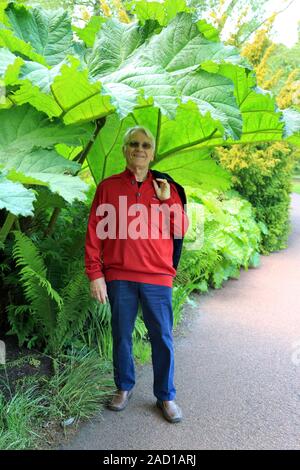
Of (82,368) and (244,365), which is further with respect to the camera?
(244,365)

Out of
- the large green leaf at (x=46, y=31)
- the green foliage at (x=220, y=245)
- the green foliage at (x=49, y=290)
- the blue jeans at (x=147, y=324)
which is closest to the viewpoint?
the large green leaf at (x=46, y=31)

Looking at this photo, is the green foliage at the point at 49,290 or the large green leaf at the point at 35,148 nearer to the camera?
the large green leaf at the point at 35,148

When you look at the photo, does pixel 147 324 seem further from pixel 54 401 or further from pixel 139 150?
pixel 139 150

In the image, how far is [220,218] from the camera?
5613 mm

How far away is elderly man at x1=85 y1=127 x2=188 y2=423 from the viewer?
8.29ft

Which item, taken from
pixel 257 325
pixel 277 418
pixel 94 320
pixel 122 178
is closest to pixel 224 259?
pixel 257 325

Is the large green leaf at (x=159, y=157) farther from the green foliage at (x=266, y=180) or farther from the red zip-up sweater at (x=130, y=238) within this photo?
the green foliage at (x=266, y=180)

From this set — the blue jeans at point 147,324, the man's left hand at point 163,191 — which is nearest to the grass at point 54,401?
the blue jeans at point 147,324

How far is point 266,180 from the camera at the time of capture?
7512 mm

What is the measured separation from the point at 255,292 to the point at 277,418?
2.72 metres

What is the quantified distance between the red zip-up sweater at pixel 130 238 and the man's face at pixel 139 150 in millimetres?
86

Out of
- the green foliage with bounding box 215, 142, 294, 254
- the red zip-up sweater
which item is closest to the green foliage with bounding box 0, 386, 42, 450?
the red zip-up sweater

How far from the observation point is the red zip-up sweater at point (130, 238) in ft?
8.29

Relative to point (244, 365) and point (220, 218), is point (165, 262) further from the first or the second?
point (220, 218)
